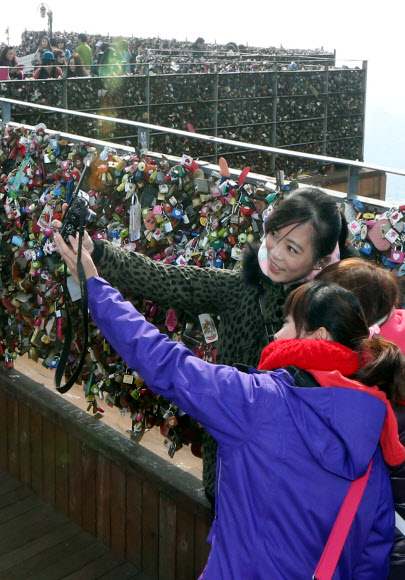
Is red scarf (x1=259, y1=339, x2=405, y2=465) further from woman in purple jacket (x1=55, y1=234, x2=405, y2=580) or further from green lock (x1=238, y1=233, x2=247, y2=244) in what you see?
green lock (x1=238, y1=233, x2=247, y2=244)

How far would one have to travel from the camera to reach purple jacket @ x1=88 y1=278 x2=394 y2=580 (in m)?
1.43

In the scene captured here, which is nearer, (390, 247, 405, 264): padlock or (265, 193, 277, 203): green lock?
(390, 247, 405, 264): padlock

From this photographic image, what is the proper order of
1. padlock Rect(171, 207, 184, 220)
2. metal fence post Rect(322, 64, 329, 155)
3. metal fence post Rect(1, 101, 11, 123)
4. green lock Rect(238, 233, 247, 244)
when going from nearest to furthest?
green lock Rect(238, 233, 247, 244) < padlock Rect(171, 207, 184, 220) < metal fence post Rect(1, 101, 11, 123) < metal fence post Rect(322, 64, 329, 155)

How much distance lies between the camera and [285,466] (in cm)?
146

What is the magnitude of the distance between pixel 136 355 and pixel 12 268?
2286 millimetres

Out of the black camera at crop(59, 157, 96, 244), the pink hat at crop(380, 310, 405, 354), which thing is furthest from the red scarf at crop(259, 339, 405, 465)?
the black camera at crop(59, 157, 96, 244)

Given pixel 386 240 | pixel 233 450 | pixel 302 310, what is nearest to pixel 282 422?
pixel 233 450

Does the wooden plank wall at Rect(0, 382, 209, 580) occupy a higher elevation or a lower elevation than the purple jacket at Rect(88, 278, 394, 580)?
lower

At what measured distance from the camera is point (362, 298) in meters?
1.74

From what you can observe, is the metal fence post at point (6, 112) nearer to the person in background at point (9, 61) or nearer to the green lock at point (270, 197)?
the green lock at point (270, 197)

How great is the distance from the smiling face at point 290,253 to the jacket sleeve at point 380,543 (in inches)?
27.7

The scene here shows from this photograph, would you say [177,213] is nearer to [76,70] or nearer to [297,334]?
[297,334]

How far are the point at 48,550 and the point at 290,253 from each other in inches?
88.4

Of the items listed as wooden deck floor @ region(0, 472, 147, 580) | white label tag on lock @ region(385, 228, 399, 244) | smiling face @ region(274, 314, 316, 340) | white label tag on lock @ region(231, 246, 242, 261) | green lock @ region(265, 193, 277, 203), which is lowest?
wooden deck floor @ region(0, 472, 147, 580)
